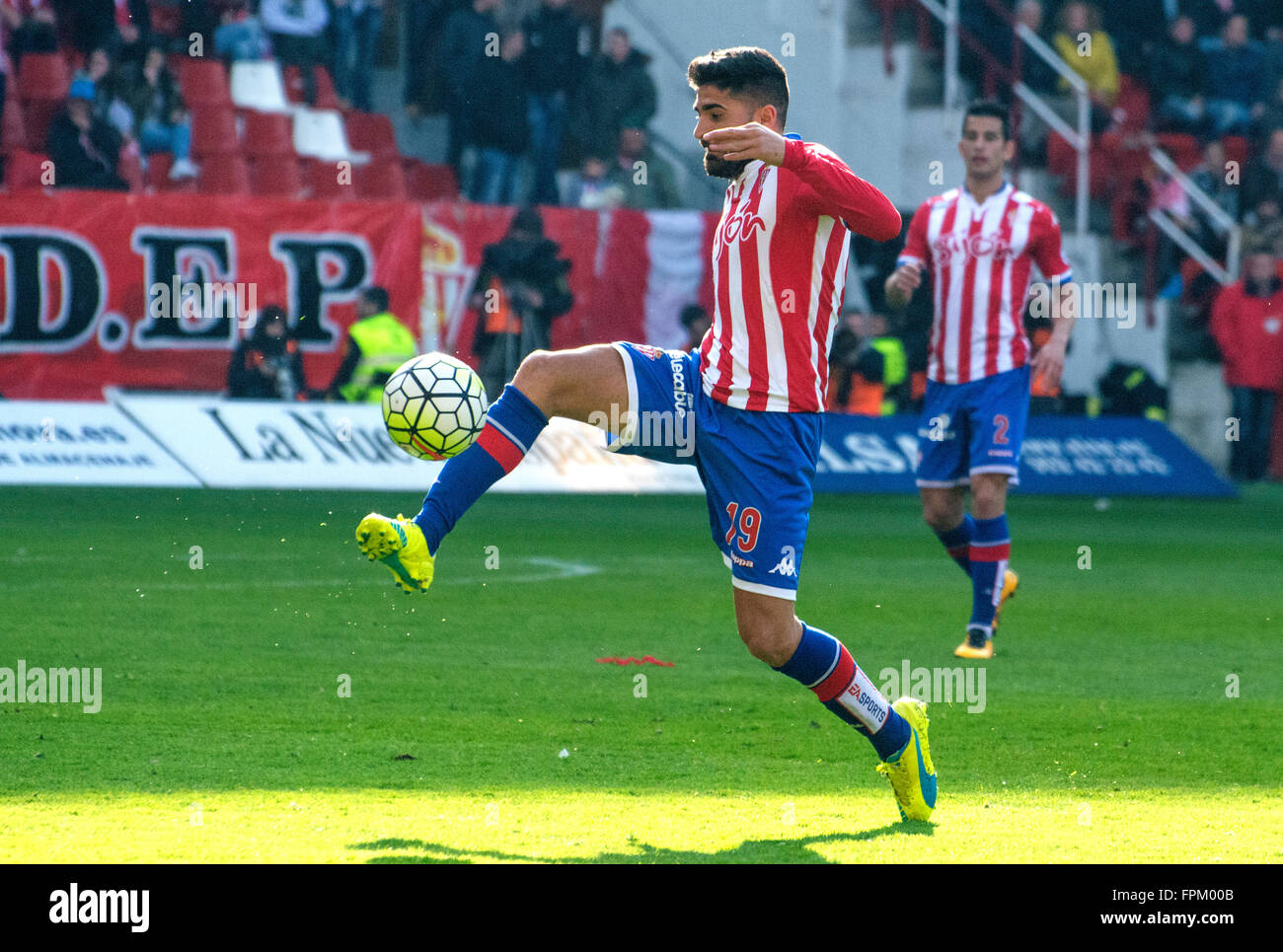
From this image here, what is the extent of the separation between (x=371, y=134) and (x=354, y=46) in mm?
861

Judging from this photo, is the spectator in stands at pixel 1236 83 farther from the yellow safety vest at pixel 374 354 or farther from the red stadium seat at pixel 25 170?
the red stadium seat at pixel 25 170

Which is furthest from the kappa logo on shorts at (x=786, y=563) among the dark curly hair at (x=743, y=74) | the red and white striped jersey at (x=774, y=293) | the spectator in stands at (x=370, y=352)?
the spectator in stands at (x=370, y=352)

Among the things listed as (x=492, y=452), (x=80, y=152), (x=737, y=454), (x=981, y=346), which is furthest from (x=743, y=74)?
(x=80, y=152)

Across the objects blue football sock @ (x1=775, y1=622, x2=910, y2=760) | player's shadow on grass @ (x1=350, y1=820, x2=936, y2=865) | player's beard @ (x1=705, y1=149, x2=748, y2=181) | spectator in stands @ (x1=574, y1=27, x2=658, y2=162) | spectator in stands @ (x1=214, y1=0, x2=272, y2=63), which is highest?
spectator in stands @ (x1=214, y1=0, x2=272, y2=63)

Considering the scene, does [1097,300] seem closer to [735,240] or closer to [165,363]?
[165,363]

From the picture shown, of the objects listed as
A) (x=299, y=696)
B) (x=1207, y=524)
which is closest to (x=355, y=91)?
(x=1207, y=524)

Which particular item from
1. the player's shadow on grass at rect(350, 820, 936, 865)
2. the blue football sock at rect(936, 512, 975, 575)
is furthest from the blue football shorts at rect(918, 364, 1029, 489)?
the player's shadow on grass at rect(350, 820, 936, 865)

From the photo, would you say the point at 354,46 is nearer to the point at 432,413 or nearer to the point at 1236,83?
the point at 1236,83

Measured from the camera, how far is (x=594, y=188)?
17.4 meters

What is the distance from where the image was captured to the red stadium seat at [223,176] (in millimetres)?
16422

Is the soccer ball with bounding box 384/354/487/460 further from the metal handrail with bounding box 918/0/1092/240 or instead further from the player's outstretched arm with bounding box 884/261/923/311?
the metal handrail with bounding box 918/0/1092/240

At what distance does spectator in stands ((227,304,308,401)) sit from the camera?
14133 millimetres

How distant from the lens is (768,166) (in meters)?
4.77

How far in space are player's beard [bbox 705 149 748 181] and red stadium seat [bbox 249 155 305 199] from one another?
41.4ft
